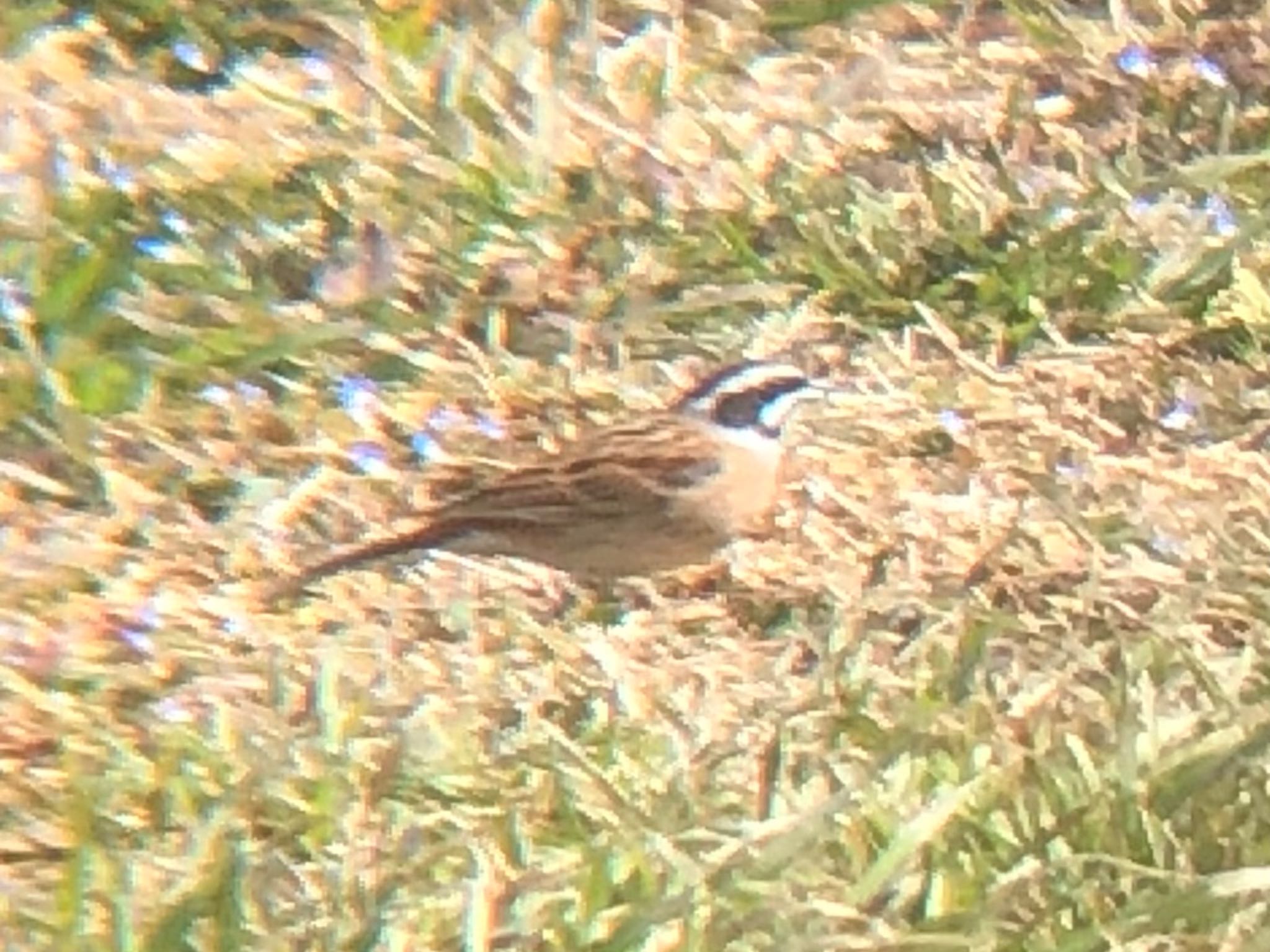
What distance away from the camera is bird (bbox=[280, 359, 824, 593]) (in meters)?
5.07

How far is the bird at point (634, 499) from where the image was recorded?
16.6 feet

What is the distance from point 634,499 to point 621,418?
0.28 metres

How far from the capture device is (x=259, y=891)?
4.18m

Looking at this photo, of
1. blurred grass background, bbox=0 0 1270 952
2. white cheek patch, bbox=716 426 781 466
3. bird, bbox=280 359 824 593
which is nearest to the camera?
blurred grass background, bbox=0 0 1270 952

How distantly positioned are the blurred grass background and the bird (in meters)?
0.06

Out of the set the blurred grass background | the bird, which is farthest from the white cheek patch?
the blurred grass background

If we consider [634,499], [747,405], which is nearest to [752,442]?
[747,405]

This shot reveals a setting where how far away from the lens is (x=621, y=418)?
5441mm

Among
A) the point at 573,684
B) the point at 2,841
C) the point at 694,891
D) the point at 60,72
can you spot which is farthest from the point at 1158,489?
the point at 60,72

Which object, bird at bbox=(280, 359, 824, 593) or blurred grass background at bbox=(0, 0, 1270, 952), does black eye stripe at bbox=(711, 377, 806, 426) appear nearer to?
bird at bbox=(280, 359, 824, 593)

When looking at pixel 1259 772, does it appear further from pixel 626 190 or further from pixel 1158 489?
pixel 626 190

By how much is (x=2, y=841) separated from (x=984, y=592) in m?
1.44

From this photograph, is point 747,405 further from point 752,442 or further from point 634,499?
point 634,499

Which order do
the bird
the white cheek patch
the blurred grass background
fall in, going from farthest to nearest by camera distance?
1. the white cheek patch
2. the bird
3. the blurred grass background
